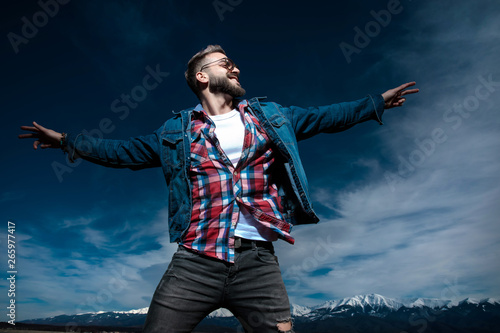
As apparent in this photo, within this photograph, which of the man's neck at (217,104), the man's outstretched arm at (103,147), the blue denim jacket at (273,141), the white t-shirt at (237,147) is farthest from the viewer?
the man's neck at (217,104)

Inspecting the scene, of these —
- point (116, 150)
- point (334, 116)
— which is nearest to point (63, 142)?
point (116, 150)

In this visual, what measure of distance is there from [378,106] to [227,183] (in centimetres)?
222

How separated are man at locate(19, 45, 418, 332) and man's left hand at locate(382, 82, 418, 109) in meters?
0.02

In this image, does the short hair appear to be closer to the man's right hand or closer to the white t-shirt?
the white t-shirt

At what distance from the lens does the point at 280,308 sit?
2848mm

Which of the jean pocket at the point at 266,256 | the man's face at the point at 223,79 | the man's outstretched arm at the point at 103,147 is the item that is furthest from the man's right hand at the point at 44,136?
the jean pocket at the point at 266,256

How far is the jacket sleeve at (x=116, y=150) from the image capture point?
3811mm

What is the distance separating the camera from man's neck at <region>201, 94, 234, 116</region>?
13.8 feet

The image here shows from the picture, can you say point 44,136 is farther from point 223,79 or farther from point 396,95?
point 396,95

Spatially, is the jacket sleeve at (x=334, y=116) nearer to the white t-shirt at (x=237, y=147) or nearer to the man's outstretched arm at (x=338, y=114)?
the man's outstretched arm at (x=338, y=114)

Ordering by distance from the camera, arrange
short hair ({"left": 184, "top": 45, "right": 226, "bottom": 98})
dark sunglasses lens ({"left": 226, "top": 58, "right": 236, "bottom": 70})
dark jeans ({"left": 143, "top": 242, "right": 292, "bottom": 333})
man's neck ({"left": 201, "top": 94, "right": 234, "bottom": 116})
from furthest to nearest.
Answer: short hair ({"left": 184, "top": 45, "right": 226, "bottom": 98}), dark sunglasses lens ({"left": 226, "top": 58, "right": 236, "bottom": 70}), man's neck ({"left": 201, "top": 94, "right": 234, "bottom": 116}), dark jeans ({"left": 143, "top": 242, "right": 292, "bottom": 333})

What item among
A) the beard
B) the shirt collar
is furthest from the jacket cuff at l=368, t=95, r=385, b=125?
the beard

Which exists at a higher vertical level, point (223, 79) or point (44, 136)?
point (223, 79)

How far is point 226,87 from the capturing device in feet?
14.0
